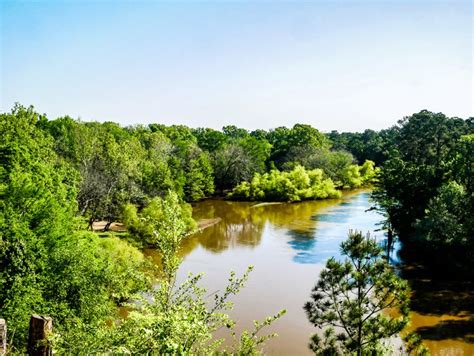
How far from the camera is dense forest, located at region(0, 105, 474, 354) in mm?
6238

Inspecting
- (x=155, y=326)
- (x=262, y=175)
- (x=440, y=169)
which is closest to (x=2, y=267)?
(x=155, y=326)

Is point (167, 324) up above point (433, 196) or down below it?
above

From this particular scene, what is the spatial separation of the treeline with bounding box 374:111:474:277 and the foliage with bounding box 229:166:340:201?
1393 centimetres

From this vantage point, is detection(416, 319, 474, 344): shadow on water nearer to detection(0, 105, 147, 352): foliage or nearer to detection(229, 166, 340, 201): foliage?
detection(0, 105, 147, 352): foliage

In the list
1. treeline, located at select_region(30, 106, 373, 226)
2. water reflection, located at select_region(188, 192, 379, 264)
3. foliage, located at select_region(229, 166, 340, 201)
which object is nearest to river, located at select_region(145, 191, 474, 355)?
water reflection, located at select_region(188, 192, 379, 264)

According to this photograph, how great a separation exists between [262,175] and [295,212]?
13.7 m

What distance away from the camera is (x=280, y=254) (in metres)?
28.3

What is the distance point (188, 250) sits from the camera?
29.9 metres

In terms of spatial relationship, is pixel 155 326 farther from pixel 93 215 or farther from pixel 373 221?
pixel 373 221

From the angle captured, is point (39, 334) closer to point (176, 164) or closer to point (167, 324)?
point (167, 324)

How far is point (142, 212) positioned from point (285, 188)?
2461 centimetres

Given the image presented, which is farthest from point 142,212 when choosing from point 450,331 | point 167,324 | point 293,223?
point 167,324

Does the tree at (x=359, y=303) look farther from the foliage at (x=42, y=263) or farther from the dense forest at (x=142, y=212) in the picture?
the foliage at (x=42, y=263)

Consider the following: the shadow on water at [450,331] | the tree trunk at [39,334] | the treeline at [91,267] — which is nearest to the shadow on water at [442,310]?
the shadow on water at [450,331]
